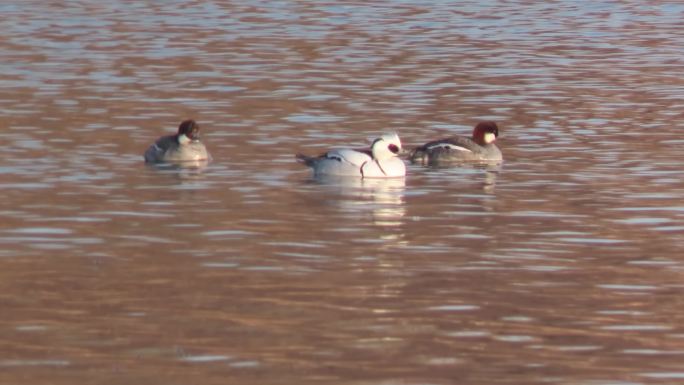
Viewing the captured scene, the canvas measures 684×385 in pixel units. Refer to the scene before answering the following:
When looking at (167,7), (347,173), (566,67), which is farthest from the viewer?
(167,7)

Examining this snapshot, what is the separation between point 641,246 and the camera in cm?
1617

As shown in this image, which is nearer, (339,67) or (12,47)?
(339,67)

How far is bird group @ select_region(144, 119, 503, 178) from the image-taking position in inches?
814

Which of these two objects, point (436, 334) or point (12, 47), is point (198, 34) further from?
point (436, 334)

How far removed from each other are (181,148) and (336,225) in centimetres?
481

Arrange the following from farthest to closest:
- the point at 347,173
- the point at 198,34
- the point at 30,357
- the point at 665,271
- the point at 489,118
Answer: the point at 198,34
the point at 489,118
the point at 347,173
the point at 665,271
the point at 30,357

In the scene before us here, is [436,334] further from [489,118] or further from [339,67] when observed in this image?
[339,67]

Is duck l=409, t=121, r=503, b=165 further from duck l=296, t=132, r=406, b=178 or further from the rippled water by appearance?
duck l=296, t=132, r=406, b=178

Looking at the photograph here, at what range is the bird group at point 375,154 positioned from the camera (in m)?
20.7

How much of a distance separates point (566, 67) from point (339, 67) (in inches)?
164

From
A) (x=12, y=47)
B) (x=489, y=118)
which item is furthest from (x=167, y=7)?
(x=489, y=118)

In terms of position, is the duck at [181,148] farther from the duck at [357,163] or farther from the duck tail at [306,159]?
the duck at [357,163]

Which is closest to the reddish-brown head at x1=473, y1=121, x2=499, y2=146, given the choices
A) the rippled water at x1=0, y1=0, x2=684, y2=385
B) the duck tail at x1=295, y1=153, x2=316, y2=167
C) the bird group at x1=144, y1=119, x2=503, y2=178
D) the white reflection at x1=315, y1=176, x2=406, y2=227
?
the bird group at x1=144, y1=119, x2=503, y2=178

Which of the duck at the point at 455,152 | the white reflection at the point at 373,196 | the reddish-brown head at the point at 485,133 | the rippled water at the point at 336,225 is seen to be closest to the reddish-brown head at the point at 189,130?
the rippled water at the point at 336,225
